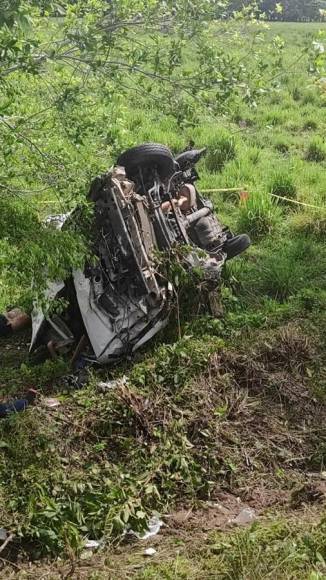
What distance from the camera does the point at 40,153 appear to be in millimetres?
4332

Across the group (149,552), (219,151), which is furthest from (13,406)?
(219,151)

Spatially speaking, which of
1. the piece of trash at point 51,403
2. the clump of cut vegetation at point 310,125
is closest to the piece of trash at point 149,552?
the piece of trash at point 51,403

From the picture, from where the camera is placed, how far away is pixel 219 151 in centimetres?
930

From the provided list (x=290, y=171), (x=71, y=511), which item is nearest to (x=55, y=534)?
(x=71, y=511)

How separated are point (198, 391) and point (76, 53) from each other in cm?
275

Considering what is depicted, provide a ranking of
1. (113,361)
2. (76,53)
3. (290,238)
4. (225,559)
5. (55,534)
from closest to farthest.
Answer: (225,559) → (55,534) → (76,53) → (113,361) → (290,238)

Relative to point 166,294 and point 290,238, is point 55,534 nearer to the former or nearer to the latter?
point 166,294

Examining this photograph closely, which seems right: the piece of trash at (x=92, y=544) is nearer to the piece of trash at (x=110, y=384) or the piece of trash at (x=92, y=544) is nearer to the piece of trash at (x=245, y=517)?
the piece of trash at (x=245, y=517)

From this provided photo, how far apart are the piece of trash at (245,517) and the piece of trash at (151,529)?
1.55 feet

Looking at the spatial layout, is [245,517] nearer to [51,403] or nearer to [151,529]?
[151,529]

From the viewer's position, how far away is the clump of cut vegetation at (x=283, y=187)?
325 inches

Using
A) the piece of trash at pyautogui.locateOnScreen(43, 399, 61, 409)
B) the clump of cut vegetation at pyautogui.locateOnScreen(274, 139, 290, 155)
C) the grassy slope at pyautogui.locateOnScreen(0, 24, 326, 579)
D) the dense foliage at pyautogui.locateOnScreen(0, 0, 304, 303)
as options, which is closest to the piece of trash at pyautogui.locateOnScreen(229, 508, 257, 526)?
the grassy slope at pyautogui.locateOnScreen(0, 24, 326, 579)

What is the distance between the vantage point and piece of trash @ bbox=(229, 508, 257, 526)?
4051mm

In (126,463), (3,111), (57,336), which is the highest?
→ (3,111)
